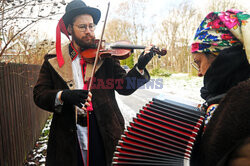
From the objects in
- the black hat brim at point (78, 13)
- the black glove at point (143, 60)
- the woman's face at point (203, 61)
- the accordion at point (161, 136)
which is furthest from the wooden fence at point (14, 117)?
the woman's face at point (203, 61)

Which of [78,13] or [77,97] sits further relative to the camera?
[78,13]

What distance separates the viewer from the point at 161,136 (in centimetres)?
92

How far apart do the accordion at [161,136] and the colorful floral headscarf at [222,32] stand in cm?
40

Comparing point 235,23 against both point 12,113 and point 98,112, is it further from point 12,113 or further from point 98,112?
point 12,113

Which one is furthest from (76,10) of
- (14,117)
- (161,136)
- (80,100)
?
(14,117)

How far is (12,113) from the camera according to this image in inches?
101

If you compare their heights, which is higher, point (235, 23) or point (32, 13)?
point (32, 13)

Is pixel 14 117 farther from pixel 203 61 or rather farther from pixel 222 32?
pixel 222 32

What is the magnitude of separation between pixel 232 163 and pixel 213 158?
0.07 meters

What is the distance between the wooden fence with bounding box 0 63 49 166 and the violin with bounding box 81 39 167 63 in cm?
114

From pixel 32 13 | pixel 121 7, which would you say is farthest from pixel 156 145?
pixel 121 7

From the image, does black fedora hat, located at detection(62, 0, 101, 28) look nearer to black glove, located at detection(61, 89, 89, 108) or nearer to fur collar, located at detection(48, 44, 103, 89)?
fur collar, located at detection(48, 44, 103, 89)

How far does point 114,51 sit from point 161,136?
1438 millimetres

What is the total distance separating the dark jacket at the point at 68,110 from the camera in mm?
1561
